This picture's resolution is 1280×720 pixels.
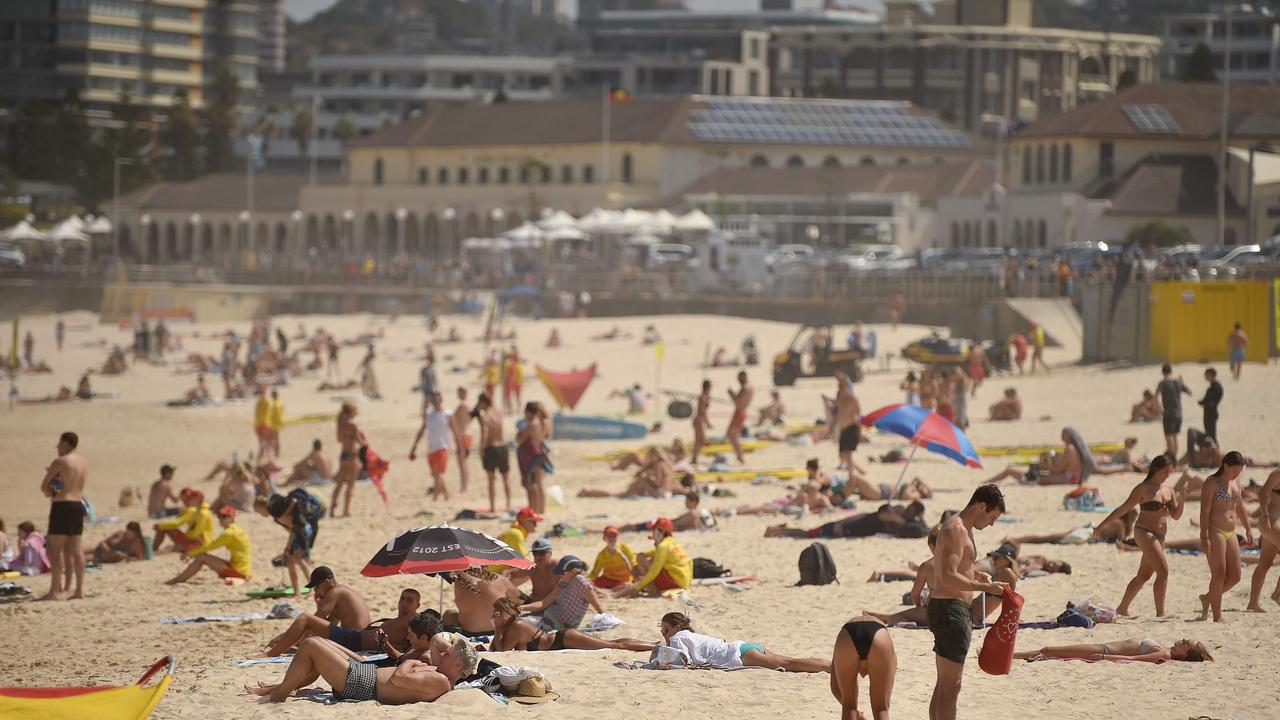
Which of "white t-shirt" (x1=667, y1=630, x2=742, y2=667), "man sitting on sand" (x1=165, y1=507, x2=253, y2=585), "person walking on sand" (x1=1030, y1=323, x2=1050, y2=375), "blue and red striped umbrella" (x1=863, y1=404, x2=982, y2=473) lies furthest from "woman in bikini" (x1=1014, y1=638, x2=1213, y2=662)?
"person walking on sand" (x1=1030, y1=323, x2=1050, y2=375)

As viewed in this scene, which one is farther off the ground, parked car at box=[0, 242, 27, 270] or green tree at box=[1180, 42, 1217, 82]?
green tree at box=[1180, 42, 1217, 82]

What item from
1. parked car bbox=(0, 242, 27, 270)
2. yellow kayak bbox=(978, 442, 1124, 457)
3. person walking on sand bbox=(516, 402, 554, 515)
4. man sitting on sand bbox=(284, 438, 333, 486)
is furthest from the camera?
parked car bbox=(0, 242, 27, 270)

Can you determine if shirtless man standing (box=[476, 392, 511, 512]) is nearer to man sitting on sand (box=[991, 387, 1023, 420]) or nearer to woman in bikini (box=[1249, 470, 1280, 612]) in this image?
woman in bikini (box=[1249, 470, 1280, 612])

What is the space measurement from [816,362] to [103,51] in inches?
3363

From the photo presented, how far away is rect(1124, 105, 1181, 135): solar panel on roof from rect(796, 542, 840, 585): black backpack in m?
42.6

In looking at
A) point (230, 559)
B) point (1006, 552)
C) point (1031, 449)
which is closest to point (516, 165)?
point (1031, 449)

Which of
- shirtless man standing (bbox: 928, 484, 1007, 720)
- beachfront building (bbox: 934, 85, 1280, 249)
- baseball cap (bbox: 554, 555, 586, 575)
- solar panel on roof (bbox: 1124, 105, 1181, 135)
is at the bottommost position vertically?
baseball cap (bbox: 554, 555, 586, 575)

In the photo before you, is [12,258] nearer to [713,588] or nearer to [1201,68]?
[1201,68]

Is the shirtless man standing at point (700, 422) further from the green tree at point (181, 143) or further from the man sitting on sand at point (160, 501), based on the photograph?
the green tree at point (181, 143)

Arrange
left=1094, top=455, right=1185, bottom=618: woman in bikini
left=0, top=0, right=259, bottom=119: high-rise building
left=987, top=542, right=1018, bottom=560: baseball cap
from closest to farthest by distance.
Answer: left=987, top=542, right=1018, bottom=560: baseball cap, left=1094, top=455, right=1185, bottom=618: woman in bikini, left=0, top=0, right=259, bottom=119: high-rise building

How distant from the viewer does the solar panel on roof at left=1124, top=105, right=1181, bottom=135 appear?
178 feet

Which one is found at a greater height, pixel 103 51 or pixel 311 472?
pixel 103 51

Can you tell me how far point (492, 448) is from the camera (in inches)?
Result: 731

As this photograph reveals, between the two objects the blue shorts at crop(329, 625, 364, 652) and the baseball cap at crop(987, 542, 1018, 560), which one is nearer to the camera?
the blue shorts at crop(329, 625, 364, 652)
